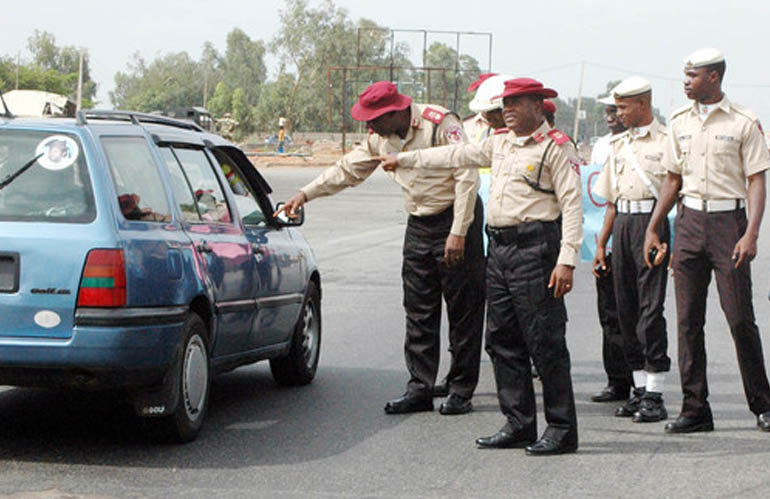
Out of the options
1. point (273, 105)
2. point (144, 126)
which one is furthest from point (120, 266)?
point (273, 105)

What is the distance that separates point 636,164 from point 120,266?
10.2ft

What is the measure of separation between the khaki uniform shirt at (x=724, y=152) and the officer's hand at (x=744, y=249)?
0.26m

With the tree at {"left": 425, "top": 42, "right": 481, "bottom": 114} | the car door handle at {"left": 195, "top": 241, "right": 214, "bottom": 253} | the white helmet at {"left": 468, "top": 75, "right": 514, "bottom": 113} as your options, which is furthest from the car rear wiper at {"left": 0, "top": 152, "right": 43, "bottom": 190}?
the tree at {"left": 425, "top": 42, "right": 481, "bottom": 114}

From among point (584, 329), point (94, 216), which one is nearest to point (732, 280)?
point (94, 216)

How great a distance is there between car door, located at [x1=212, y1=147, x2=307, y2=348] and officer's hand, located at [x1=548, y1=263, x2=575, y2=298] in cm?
192

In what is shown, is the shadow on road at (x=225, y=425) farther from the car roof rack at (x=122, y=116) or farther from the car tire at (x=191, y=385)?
the car roof rack at (x=122, y=116)

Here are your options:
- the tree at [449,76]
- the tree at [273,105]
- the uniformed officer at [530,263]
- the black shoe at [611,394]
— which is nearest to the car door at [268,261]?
the uniformed officer at [530,263]

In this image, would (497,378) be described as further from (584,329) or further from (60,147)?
(584,329)

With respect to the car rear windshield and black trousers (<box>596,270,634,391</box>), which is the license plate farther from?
black trousers (<box>596,270,634,391</box>)

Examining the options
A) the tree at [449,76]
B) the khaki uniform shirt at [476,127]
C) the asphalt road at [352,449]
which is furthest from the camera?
the tree at [449,76]

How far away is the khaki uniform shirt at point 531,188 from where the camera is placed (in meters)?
6.65

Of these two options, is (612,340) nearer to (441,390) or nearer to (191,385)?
(441,390)

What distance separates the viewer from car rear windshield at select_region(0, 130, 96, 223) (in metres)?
6.25

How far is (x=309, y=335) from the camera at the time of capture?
9016 mm
